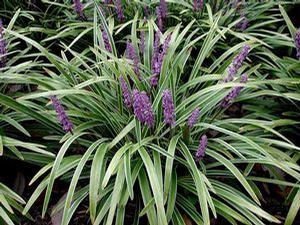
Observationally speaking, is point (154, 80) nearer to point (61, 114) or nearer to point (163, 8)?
point (61, 114)

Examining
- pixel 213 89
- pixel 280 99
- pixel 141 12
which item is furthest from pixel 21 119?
pixel 280 99

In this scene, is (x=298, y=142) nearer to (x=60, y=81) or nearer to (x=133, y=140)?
(x=133, y=140)

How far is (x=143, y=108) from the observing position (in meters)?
2.43

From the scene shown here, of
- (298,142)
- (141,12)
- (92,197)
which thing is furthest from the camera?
(141,12)

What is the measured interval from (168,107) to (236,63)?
0.49 m

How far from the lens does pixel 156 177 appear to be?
2.37 meters

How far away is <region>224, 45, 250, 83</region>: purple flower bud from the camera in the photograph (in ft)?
8.14

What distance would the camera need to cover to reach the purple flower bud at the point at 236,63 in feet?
8.14

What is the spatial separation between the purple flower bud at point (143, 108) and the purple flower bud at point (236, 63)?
55 centimetres

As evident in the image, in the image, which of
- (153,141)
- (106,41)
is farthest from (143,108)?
(106,41)

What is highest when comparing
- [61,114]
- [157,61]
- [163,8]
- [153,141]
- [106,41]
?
[163,8]

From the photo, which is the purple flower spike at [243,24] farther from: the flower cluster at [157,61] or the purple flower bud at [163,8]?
the flower cluster at [157,61]

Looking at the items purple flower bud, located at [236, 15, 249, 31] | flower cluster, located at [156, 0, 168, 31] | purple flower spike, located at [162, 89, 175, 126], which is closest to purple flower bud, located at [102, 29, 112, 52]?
flower cluster, located at [156, 0, 168, 31]

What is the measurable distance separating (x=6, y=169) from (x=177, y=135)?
1.32 meters
